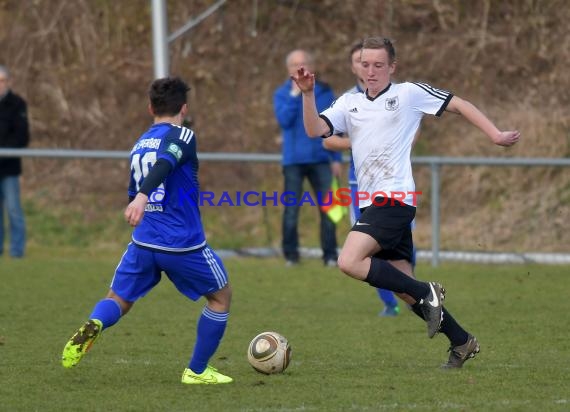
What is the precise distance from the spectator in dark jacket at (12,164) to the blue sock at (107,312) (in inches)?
276

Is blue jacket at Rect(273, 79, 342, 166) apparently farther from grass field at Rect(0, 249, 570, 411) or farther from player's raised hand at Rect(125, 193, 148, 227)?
player's raised hand at Rect(125, 193, 148, 227)

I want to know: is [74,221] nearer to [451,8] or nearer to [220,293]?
[451,8]

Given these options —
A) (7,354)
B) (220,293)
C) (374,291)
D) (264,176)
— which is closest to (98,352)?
(7,354)

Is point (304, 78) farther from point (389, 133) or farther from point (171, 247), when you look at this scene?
point (171, 247)

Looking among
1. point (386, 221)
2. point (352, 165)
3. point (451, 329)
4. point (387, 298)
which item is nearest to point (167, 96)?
point (386, 221)

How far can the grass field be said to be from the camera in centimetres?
591

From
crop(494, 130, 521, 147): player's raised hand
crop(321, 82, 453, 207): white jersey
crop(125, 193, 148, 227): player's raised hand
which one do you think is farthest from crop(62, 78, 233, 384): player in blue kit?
crop(494, 130, 521, 147): player's raised hand

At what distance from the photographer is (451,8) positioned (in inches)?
700

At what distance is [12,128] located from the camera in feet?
44.4

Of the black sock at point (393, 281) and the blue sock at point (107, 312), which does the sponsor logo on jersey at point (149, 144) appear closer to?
the blue sock at point (107, 312)

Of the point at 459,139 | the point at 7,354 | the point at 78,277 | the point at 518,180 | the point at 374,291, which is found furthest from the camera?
the point at 459,139

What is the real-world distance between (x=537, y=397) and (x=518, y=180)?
7.91m

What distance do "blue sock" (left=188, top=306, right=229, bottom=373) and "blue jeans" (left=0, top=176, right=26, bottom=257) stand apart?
23.4 feet

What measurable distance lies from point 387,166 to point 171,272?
55.7 inches
